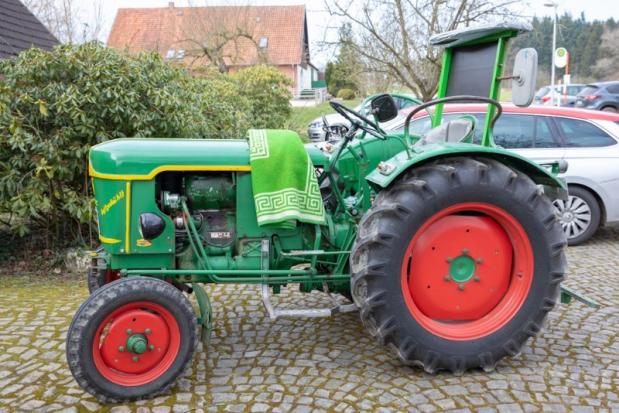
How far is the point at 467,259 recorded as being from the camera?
11.0 feet

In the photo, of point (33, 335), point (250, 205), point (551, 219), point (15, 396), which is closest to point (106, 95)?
point (33, 335)

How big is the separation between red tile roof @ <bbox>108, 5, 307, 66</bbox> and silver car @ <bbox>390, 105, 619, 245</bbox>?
6.21 metres

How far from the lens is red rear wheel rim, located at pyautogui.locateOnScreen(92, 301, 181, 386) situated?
117 inches

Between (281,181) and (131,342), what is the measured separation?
1226 millimetres

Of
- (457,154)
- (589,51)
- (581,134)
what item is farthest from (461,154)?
(589,51)

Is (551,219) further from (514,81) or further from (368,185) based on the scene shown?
(368,185)

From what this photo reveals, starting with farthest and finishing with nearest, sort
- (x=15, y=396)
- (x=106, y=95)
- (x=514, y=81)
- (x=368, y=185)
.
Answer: (x=106, y=95), (x=368, y=185), (x=514, y=81), (x=15, y=396)

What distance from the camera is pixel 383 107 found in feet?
12.3

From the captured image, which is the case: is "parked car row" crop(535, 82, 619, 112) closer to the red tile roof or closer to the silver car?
the red tile roof

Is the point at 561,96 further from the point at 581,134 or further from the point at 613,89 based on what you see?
the point at 581,134

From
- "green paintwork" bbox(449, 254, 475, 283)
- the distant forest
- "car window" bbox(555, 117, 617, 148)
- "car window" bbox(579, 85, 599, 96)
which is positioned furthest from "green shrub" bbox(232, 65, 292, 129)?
the distant forest

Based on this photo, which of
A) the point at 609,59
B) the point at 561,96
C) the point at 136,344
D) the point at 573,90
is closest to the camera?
the point at 136,344

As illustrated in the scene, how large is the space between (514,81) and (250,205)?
1.76 m

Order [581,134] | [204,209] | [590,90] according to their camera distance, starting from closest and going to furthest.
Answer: [204,209] → [581,134] → [590,90]
